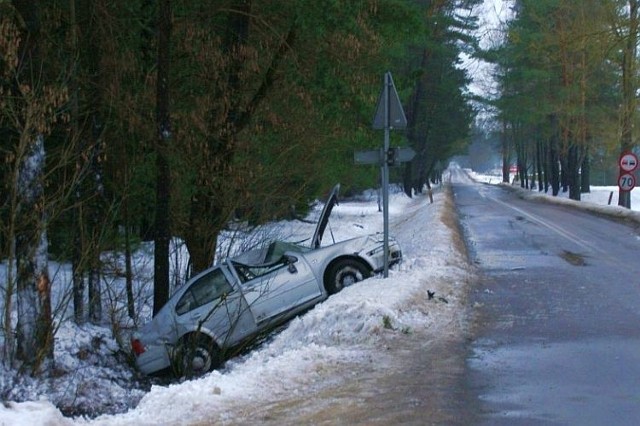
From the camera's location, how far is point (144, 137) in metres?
13.6

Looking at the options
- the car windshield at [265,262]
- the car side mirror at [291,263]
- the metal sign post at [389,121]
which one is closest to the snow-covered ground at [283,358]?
the car side mirror at [291,263]

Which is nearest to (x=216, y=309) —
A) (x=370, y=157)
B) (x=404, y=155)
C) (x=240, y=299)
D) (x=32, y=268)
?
(x=240, y=299)

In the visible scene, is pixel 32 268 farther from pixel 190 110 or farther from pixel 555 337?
pixel 555 337

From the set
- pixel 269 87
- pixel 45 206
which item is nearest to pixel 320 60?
pixel 269 87

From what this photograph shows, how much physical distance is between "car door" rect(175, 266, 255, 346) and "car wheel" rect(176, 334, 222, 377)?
0.48ft

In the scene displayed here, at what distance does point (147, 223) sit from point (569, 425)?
13576 millimetres

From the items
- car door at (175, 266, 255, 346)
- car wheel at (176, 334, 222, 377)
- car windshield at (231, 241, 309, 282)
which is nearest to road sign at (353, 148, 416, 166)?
car windshield at (231, 241, 309, 282)

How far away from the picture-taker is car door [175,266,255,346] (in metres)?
11.4

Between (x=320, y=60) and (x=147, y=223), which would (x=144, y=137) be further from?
(x=147, y=223)

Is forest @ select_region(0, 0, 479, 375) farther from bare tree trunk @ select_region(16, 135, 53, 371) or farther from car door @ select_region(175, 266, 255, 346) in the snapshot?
bare tree trunk @ select_region(16, 135, 53, 371)

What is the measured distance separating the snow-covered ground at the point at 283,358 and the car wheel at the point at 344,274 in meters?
0.49

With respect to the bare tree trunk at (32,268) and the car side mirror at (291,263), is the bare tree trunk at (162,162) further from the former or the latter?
the bare tree trunk at (32,268)

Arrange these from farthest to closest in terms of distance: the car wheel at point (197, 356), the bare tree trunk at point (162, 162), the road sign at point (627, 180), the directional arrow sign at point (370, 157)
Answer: the road sign at point (627, 180)
the bare tree trunk at point (162, 162)
the directional arrow sign at point (370, 157)
the car wheel at point (197, 356)

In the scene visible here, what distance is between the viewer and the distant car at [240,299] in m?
11.1
